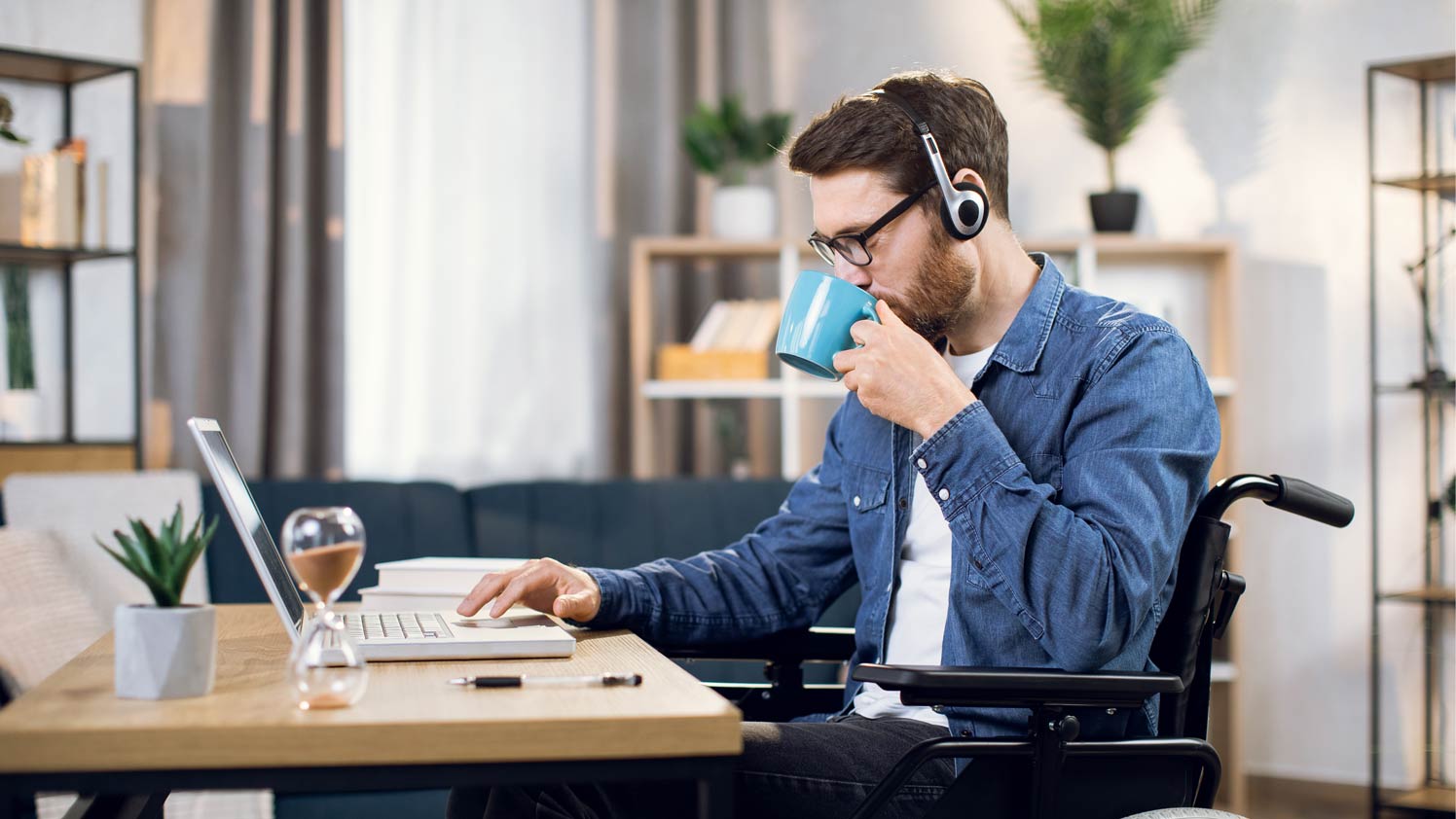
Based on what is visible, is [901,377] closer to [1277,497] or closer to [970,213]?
[970,213]

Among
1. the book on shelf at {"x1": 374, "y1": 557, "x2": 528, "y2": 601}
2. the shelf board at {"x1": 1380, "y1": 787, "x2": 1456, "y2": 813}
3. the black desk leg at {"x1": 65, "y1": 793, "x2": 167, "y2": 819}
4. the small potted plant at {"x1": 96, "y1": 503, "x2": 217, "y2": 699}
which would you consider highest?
the small potted plant at {"x1": 96, "y1": 503, "x2": 217, "y2": 699}

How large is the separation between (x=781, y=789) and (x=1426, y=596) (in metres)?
2.43

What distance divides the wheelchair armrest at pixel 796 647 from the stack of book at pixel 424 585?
0.28m

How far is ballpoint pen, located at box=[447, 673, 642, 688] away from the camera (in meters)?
1.04

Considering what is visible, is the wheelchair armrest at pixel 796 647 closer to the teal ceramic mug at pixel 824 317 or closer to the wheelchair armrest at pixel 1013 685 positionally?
the teal ceramic mug at pixel 824 317

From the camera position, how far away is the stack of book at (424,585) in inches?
62.7

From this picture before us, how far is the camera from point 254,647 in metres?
1.28

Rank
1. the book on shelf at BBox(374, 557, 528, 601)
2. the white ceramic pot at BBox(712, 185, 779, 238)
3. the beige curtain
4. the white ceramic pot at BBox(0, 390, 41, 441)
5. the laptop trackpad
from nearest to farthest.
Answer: the laptop trackpad < the book on shelf at BBox(374, 557, 528, 601) < the white ceramic pot at BBox(0, 390, 41, 441) < the beige curtain < the white ceramic pot at BBox(712, 185, 779, 238)

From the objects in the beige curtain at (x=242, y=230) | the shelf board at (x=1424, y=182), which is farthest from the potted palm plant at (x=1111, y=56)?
the beige curtain at (x=242, y=230)

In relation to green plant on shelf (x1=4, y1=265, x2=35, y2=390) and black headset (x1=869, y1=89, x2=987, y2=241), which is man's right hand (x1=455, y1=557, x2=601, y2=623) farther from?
green plant on shelf (x1=4, y1=265, x2=35, y2=390)

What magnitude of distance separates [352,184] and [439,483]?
3.46ft

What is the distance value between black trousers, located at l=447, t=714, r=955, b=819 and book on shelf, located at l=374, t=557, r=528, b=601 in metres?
0.33

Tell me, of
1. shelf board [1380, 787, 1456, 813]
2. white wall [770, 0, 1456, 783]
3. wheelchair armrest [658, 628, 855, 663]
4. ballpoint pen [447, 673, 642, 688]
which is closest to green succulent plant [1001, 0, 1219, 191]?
white wall [770, 0, 1456, 783]

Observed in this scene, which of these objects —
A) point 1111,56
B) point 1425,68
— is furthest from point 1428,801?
point 1111,56
